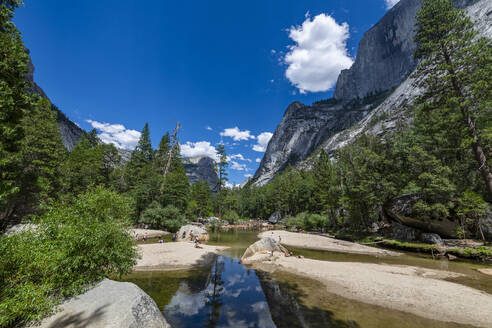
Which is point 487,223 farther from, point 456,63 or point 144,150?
point 144,150

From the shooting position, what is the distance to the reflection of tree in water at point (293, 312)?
25.8ft

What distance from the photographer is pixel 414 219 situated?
82.5 feet

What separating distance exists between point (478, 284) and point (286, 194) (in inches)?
2179

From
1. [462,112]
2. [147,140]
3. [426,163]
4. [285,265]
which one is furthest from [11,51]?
[147,140]

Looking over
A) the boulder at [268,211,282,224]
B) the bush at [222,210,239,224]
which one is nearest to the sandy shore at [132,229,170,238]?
the bush at [222,210,239,224]

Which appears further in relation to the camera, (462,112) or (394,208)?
(394,208)

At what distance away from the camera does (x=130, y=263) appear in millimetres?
9211

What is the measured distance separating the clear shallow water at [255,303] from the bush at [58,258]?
3.47 meters

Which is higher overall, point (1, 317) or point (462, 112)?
point (462, 112)

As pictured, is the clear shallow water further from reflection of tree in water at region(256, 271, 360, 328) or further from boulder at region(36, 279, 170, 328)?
boulder at region(36, 279, 170, 328)

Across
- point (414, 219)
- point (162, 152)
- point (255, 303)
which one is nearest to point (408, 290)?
point (255, 303)

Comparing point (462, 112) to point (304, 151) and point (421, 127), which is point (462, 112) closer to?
point (421, 127)

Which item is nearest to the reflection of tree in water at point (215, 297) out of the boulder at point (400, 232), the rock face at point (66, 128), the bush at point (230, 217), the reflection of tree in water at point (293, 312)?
the reflection of tree in water at point (293, 312)

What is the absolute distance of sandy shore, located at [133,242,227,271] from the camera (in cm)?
1531
